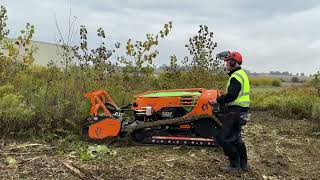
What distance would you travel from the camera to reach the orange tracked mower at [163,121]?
8.30m

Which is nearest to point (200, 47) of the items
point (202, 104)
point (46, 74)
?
point (46, 74)

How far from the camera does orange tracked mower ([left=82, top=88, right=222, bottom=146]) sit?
8.30 meters

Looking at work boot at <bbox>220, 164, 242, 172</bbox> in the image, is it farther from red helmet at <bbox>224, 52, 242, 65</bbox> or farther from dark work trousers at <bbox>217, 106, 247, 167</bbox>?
red helmet at <bbox>224, 52, 242, 65</bbox>

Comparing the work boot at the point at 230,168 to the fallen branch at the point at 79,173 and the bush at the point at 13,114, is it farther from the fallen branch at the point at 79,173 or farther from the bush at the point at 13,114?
the bush at the point at 13,114

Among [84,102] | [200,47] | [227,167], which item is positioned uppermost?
[200,47]

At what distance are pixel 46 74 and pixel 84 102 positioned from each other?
2868mm

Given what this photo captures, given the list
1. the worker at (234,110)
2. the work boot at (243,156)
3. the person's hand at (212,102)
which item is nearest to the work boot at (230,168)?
the worker at (234,110)

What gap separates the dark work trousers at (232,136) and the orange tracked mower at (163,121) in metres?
0.71

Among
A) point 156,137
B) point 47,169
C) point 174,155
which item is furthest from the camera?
point 156,137

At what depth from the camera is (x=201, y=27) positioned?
44.3 feet

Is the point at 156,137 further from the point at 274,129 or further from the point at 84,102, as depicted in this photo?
the point at 274,129

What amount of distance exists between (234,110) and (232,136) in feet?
1.39

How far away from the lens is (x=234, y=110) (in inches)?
289

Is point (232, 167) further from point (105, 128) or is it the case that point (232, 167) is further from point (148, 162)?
point (105, 128)
